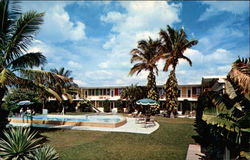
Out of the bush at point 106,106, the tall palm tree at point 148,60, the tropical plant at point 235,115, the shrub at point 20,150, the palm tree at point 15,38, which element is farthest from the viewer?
the bush at point 106,106

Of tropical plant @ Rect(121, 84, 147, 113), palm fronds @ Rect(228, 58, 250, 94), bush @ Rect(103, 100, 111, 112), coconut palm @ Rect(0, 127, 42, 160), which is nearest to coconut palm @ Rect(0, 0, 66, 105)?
coconut palm @ Rect(0, 127, 42, 160)

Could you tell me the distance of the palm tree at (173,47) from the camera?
23.2 metres

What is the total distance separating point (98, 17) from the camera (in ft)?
50.8

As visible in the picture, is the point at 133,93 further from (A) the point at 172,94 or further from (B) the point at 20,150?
(B) the point at 20,150

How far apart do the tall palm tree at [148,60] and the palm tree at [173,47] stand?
81.7 inches

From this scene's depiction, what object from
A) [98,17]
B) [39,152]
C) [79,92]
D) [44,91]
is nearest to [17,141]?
[39,152]

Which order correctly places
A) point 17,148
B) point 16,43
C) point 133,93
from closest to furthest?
1. point 17,148
2. point 16,43
3. point 133,93

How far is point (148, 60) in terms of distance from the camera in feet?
86.3

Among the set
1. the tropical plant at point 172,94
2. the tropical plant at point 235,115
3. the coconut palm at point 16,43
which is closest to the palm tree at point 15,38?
the coconut palm at point 16,43

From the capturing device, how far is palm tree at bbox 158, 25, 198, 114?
2317 centimetres

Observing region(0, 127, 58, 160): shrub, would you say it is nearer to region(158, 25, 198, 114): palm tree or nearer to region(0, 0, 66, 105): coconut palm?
region(0, 0, 66, 105): coconut palm

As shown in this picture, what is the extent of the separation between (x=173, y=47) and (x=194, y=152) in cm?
1726

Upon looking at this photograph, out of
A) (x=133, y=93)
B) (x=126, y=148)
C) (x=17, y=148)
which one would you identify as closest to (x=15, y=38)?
(x=17, y=148)

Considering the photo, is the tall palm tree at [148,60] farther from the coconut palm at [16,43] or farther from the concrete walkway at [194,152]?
the coconut palm at [16,43]
